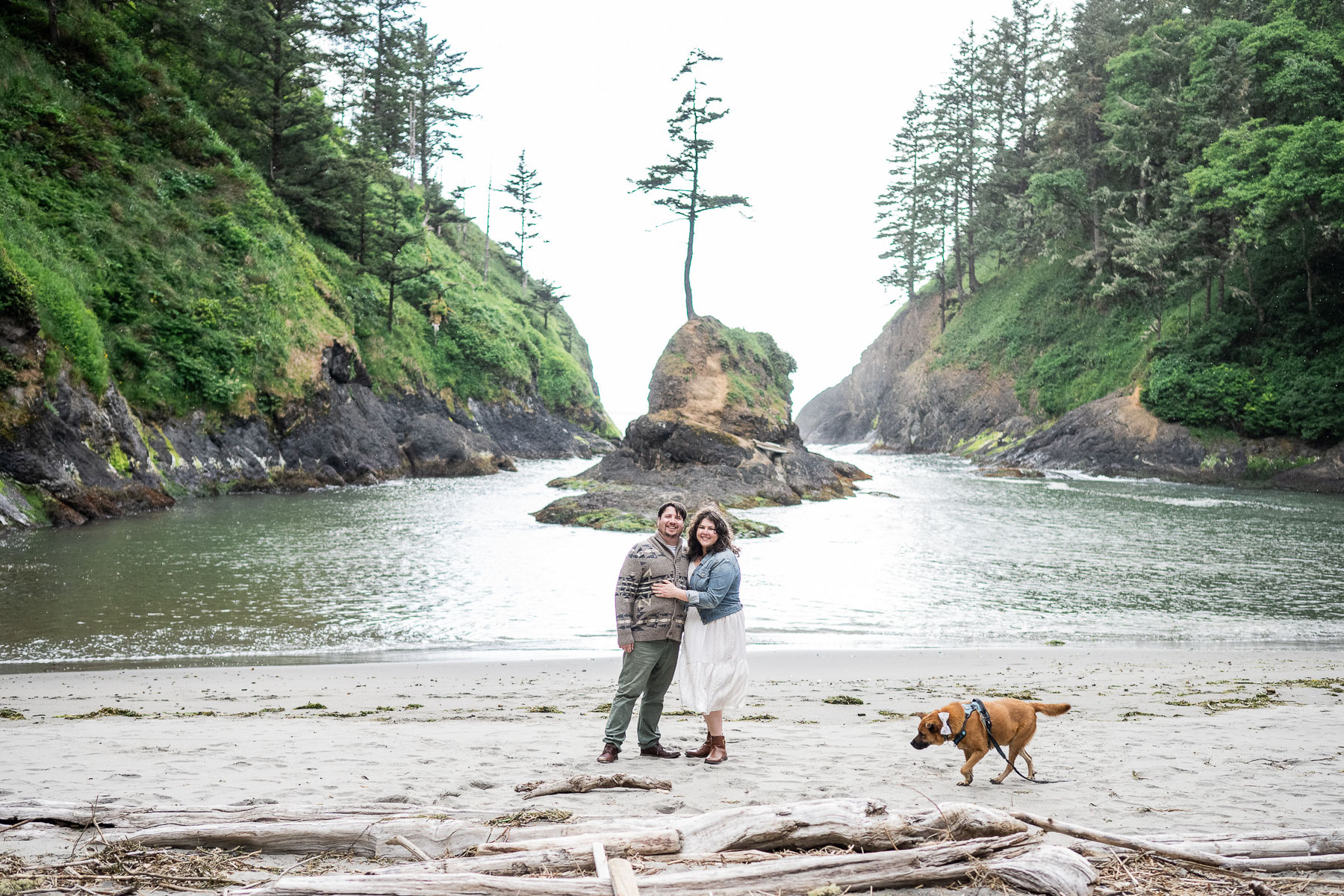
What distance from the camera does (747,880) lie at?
333cm

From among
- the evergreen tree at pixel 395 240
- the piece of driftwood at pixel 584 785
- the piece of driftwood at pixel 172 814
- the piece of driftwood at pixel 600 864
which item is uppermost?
the evergreen tree at pixel 395 240

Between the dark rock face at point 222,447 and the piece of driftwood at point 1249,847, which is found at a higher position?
the dark rock face at point 222,447

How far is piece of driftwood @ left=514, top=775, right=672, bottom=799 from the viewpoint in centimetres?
484

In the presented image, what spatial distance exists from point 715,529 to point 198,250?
3081cm

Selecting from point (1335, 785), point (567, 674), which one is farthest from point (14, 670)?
point (1335, 785)

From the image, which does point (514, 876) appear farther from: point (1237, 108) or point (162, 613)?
point (1237, 108)

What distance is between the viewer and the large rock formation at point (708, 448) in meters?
29.4

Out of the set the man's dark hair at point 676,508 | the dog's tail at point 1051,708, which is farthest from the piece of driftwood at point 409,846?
the dog's tail at point 1051,708

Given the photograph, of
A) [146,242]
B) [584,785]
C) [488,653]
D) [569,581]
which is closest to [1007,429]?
[569,581]

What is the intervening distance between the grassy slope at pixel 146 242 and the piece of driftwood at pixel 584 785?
2106 cm

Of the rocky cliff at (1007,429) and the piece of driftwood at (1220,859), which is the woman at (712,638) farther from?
the rocky cliff at (1007,429)

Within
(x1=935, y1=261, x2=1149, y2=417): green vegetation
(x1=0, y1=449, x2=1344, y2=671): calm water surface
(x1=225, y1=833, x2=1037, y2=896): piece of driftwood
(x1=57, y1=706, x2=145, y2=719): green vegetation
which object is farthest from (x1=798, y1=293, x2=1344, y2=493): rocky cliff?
(x1=57, y1=706, x2=145, y2=719): green vegetation

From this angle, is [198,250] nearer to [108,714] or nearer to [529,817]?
[108,714]

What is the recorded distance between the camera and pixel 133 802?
445cm
